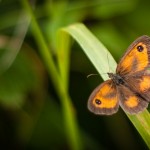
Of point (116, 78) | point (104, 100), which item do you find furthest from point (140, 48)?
point (104, 100)

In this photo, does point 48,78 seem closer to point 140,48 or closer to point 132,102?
point 140,48

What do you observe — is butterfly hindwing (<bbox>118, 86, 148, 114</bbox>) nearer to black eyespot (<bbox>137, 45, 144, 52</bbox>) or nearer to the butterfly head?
the butterfly head

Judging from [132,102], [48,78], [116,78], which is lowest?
[132,102]

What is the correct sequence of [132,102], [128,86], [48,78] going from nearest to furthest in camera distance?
[132,102] < [128,86] < [48,78]

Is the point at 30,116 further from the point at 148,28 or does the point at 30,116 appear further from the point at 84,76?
the point at 148,28

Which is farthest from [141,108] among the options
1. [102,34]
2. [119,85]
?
[102,34]

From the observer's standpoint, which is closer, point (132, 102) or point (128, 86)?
point (132, 102)

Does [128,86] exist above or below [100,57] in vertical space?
below

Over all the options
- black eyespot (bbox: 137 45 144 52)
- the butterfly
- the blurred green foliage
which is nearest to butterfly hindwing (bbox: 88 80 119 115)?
the butterfly
